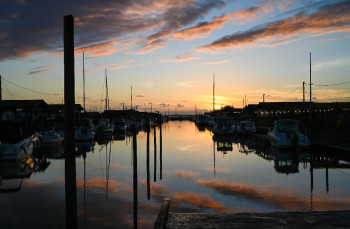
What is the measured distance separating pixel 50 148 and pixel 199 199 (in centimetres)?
2418

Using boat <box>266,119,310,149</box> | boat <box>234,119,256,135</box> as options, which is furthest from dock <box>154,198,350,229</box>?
boat <box>234,119,256,135</box>

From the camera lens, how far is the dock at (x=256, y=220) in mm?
7875

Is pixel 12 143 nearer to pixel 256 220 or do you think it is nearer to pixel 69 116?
pixel 69 116

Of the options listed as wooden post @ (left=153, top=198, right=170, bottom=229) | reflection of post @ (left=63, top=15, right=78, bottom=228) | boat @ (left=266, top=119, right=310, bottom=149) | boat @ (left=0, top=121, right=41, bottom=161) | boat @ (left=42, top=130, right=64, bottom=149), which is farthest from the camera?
boat @ (left=42, top=130, right=64, bottom=149)

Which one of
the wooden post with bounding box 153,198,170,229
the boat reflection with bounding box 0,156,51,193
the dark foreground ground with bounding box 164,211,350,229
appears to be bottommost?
the boat reflection with bounding box 0,156,51,193

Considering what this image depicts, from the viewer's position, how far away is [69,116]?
7.33m

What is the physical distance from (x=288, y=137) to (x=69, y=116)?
25.7m

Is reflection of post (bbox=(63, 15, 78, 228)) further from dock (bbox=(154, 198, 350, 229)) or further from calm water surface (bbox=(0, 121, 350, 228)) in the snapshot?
calm water surface (bbox=(0, 121, 350, 228))

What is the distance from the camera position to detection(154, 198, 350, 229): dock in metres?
7.88

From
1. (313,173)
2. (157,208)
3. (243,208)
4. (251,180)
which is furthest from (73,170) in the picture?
(313,173)

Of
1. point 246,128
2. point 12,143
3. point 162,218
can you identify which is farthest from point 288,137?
point 246,128

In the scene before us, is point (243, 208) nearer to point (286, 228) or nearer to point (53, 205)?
point (286, 228)

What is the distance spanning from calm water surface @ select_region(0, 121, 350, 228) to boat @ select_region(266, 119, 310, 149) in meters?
5.00

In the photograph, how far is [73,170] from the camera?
7.52 m
